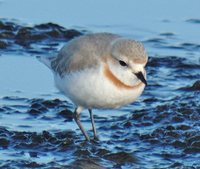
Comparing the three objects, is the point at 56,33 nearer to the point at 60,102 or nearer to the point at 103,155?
the point at 60,102

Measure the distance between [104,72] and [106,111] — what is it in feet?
5.07

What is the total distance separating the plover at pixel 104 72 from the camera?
Result: 8367 millimetres

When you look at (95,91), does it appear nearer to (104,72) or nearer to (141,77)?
(104,72)

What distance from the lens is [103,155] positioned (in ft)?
28.1

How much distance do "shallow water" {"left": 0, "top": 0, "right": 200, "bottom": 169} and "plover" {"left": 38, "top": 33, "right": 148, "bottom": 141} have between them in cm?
49

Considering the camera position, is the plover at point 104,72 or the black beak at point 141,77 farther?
the plover at point 104,72

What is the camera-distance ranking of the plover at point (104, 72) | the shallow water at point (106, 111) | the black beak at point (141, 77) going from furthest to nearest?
the shallow water at point (106, 111) → the plover at point (104, 72) → the black beak at point (141, 77)

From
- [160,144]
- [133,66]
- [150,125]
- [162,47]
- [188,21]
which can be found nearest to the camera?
[133,66]

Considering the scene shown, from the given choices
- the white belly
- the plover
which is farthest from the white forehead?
the white belly

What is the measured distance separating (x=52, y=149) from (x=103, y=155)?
50cm

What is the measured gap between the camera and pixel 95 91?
8477 millimetres

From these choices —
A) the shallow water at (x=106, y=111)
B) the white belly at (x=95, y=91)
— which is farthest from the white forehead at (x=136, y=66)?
the shallow water at (x=106, y=111)

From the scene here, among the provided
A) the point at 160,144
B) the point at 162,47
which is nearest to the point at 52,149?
the point at 160,144

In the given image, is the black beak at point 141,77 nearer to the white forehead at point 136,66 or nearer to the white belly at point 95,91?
the white forehead at point 136,66
